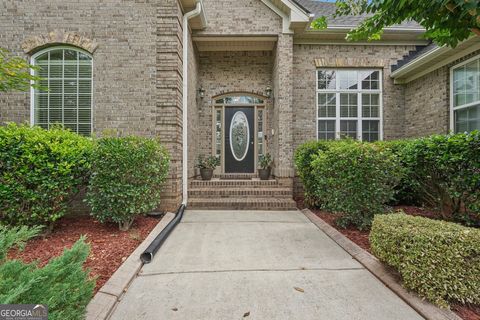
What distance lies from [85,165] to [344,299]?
3.87 metres

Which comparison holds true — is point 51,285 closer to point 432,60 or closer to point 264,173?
point 264,173

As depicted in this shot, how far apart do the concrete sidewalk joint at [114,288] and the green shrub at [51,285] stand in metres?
0.46

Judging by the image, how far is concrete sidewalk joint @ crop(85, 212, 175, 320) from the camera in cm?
189

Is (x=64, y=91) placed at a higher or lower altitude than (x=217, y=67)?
lower

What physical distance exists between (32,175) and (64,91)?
2654 mm

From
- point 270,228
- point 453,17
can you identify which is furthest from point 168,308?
point 453,17

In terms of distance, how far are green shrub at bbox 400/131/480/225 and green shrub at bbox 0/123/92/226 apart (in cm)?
562

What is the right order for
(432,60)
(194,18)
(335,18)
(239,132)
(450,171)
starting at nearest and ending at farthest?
(450,171), (194,18), (432,60), (335,18), (239,132)

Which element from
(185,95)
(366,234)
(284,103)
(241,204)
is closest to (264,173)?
(241,204)

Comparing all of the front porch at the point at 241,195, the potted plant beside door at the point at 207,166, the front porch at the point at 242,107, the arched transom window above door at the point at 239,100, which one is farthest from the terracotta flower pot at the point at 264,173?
the arched transom window above door at the point at 239,100

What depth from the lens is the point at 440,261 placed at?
78.0 inches

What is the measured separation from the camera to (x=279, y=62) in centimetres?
632

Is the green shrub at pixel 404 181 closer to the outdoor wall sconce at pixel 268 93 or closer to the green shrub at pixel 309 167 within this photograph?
the green shrub at pixel 309 167

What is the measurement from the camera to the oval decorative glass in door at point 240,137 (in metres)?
7.60
